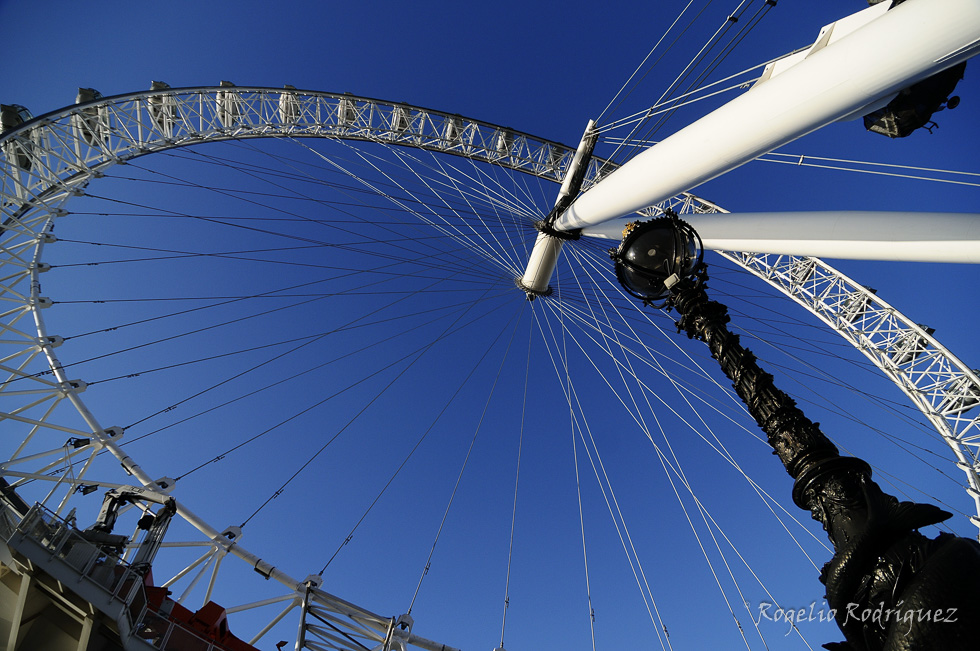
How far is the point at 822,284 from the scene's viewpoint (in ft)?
78.7

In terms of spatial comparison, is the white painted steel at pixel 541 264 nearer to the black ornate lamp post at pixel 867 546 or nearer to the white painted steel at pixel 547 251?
the white painted steel at pixel 547 251

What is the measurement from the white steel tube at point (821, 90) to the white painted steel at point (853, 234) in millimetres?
2230

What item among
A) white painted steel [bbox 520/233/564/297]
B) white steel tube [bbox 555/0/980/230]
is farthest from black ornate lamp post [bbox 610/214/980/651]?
white painted steel [bbox 520/233/564/297]

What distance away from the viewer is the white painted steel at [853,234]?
7199 millimetres

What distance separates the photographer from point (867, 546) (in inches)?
171

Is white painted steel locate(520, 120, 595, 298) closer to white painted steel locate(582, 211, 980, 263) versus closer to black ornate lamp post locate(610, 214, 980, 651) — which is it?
white painted steel locate(582, 211, 980, 263)

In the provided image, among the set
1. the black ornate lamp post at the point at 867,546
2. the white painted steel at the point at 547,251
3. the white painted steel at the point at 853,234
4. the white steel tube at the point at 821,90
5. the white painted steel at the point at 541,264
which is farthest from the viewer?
the white painted steel at the point at 541,264

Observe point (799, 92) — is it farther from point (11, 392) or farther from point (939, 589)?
point (11, 392)

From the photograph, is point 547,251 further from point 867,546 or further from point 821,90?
point 867,546

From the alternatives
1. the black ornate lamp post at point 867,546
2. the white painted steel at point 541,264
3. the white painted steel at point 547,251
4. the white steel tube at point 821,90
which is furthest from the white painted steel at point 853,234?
the white painted steel at point 541,264

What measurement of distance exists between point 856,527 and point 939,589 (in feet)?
2.60

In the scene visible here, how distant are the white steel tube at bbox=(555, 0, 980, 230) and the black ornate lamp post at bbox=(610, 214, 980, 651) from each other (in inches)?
89.2

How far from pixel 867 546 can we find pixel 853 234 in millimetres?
5842

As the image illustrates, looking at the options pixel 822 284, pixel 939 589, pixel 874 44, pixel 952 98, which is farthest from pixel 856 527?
pixel 822 284
